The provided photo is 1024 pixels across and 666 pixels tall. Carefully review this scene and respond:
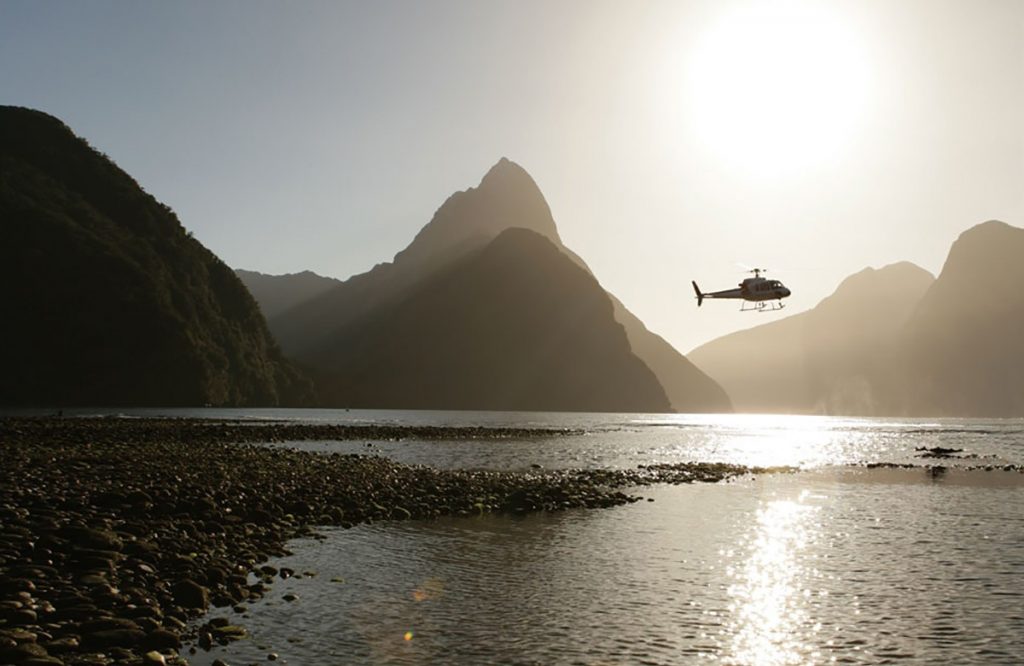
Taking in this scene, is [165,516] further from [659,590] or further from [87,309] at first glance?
[87,309]

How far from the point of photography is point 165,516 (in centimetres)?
2402

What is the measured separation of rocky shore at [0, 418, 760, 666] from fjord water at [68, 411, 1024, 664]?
4.03 feet

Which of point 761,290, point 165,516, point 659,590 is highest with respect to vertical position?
point 761,290

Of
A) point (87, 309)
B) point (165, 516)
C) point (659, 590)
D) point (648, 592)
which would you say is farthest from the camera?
point (87, 309)

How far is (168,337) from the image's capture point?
171375mm

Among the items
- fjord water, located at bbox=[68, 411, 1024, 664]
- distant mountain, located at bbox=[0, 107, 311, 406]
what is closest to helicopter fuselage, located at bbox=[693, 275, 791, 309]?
fjord water, located at bbox=[68, 411, 1024, 664]

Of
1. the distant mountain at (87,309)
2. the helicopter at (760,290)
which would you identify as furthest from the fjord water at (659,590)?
the distant mountain at (87,309)

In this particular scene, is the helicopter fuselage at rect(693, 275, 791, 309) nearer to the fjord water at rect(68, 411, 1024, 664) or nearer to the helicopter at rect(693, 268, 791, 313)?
the helicopter at rect(693, 268, 791, 313)

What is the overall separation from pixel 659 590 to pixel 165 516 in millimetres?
16268

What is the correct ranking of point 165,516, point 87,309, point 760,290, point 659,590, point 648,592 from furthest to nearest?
point 87,309, point 760,290, point 165,516, point 659,590, point 648,592

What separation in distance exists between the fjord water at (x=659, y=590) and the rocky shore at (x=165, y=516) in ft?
4.03

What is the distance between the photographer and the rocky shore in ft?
43.8

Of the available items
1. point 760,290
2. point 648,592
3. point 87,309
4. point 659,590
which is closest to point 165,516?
point 648,592

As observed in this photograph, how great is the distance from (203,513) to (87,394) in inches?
6284
